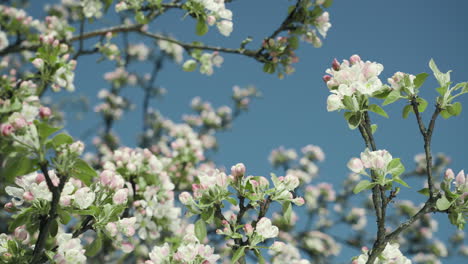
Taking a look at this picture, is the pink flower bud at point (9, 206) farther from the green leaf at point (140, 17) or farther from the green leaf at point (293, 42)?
the green leaf at point (293, 42)

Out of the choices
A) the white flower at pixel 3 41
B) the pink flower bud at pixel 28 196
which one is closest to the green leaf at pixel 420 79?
the pink flower bud at pixel 28 196

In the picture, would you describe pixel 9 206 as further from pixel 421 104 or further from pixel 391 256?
pixel 421 104

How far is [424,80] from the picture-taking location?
58.1 inches

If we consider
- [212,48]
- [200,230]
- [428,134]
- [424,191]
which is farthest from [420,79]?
[212,48]

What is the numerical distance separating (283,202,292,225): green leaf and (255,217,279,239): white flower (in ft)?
0.19

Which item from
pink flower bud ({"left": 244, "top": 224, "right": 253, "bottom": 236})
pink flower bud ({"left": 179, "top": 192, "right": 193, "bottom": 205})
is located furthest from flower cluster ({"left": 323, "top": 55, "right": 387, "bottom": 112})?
pink flower bud ({"left": 179, "top": 192, "right": 193, "bottom": 205})

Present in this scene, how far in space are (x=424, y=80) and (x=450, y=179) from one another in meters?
0.36

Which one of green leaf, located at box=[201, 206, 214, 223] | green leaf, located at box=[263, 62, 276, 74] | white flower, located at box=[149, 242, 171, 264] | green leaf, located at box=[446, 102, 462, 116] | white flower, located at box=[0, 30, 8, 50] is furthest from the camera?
white flower, located at box=[0, 30, 8, 50]

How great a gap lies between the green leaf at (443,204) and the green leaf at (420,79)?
40 cm

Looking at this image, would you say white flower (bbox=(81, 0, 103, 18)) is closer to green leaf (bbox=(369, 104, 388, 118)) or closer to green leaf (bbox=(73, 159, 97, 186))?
green leaf (bbox=(73, 159, 97, 186))

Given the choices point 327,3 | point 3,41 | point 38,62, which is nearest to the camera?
point 38,62

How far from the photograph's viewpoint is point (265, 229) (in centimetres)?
154

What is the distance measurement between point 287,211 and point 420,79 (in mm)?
667

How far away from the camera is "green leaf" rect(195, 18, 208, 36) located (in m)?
2.78
